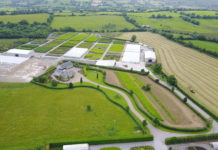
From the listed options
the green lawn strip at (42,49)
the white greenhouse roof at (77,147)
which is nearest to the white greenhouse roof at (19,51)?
the green lawn strip at (42,49)

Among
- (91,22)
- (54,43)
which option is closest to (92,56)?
(54,43)

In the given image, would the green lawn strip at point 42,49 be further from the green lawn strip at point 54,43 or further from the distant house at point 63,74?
the distant house at point 63,74

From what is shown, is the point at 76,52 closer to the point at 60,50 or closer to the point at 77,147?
the point at 60,50

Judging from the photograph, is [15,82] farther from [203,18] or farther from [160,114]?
[203,18]

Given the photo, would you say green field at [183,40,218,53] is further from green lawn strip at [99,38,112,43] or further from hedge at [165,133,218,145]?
hedge at [165,133,218,145]

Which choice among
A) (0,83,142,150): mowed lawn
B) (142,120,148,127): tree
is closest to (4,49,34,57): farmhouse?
(0,83,142,150): mowed lawn

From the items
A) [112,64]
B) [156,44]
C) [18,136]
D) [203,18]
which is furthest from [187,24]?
[18,136]
